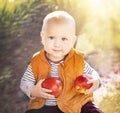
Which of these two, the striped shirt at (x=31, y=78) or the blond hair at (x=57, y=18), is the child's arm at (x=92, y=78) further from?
the blond hair at (x=57, y=18)

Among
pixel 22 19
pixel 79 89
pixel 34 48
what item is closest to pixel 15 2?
pixel 22 19

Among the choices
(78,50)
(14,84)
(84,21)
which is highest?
(84,21)

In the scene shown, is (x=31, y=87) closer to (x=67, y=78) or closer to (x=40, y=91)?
(x=40, y=91)

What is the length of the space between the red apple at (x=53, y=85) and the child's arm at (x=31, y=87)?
0.06 feet

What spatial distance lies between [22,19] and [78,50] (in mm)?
311

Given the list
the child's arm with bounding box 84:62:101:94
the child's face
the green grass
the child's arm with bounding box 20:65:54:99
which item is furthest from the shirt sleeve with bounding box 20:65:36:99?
the green grass

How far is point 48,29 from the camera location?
6.21 ft

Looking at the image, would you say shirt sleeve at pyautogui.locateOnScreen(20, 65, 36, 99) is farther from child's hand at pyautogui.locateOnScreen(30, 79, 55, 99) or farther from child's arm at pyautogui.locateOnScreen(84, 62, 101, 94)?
child's arm at pyautogui.locateOnScreen(84, 62, 101, 94)

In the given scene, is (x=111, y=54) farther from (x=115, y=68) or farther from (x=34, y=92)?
(x=34, y=92)

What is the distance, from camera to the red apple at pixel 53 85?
1835mm

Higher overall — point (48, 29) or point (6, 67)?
point (48, 29)

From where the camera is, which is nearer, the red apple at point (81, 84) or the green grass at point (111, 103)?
the red apple at point (81, 84)

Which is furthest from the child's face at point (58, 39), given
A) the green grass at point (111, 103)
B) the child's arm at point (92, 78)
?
the green grass at point (111, 103)

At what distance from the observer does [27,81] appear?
1.93 meters
